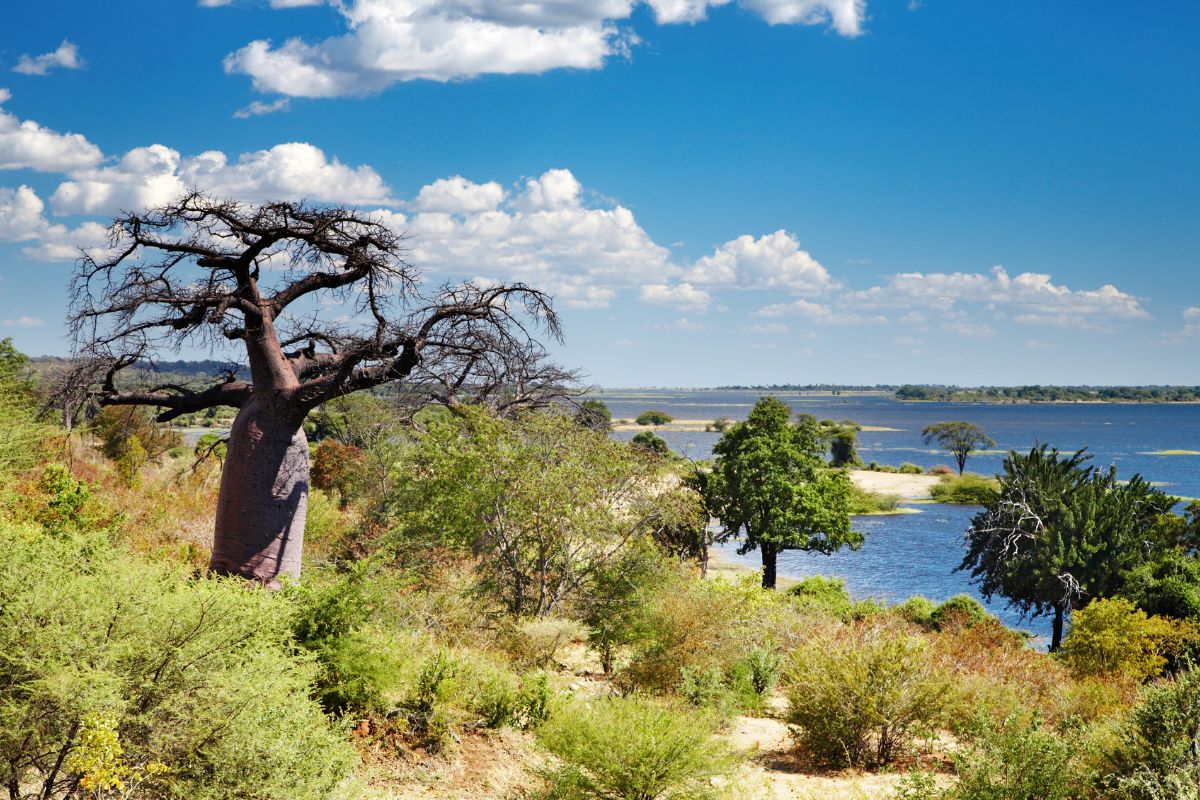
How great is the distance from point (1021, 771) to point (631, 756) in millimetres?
3651

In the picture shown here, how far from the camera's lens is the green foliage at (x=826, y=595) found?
22766mm

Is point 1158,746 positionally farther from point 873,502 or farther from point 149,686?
point 873,502

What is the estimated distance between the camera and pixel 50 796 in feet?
18.5

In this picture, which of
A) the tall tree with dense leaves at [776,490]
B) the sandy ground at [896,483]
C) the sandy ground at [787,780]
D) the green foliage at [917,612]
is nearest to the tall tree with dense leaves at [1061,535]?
the green foliage at [917,612]

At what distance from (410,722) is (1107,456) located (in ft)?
420

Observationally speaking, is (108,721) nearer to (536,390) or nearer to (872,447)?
(536,390)

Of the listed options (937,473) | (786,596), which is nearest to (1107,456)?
(937,473)

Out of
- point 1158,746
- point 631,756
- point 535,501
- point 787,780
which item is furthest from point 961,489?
point 631,756

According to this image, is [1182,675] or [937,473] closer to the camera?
[1182,675]

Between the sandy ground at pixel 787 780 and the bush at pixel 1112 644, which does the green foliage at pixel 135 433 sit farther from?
the bush at pixel 1112 644

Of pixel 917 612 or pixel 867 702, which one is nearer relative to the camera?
pixel 867 702

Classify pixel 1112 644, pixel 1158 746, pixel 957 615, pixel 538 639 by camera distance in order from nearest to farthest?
pixel 1158 746 < pixel 538 639 < pixel 1112 644 < pixel 957 615

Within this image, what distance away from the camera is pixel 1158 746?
8742 millimetres

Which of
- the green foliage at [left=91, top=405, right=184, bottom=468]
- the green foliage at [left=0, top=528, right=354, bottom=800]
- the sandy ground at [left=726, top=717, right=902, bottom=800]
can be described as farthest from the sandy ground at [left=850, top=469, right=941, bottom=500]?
the green foliage at [left=0, top=528, right=354, bottom=800]
